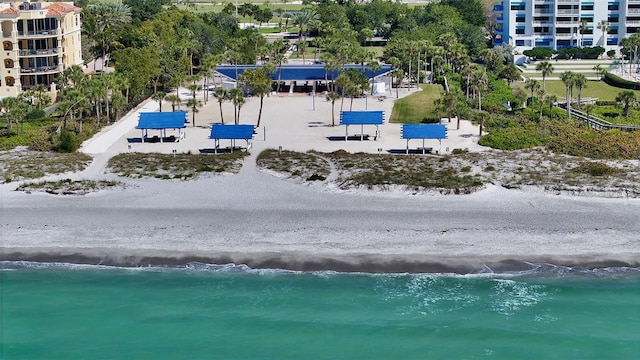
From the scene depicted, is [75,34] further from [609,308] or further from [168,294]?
[609,308]

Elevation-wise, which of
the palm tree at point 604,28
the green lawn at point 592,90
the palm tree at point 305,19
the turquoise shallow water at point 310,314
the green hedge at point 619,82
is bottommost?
the turquoise shallow water at point 310,314

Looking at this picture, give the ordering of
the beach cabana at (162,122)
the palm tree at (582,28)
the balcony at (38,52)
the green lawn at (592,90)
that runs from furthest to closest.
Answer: the palm tree at (582,28) < the green lawn at (592,90) < the balcony at (38,52) < the beach cabana at (162,122)

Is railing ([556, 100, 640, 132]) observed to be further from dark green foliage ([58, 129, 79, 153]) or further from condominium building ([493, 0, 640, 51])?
condominium building ([493, 0, 640, 51])

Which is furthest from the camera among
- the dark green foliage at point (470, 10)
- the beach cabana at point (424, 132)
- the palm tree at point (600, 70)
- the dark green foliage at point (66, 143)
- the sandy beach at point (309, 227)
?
the dark green foliage at point (470, 10)

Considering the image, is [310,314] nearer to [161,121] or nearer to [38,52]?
→ [161,121]

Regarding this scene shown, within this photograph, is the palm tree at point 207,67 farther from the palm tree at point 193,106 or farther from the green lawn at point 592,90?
the green lawn at point 592,90

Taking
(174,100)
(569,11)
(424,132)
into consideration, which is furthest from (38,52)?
(569,11)

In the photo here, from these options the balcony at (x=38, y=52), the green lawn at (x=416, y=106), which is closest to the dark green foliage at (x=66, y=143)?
the balcony at (x=38, y=52)
